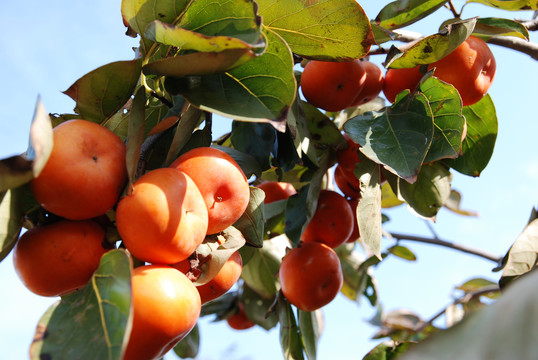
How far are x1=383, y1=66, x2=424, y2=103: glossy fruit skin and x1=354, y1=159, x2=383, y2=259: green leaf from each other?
29 centimetres

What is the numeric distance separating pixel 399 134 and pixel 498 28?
0.56m

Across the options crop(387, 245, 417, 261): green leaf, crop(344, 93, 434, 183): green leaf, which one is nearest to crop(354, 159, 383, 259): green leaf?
crop(344, 93, 434, 183): green leaf

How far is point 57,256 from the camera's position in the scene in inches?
37.8

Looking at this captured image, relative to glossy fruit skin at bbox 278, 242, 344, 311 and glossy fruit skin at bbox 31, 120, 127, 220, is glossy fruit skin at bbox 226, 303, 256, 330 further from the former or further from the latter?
glossy fruit skin at bbox 31, 120, 127, 220

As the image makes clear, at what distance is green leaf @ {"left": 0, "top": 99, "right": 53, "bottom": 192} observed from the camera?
2.71 feet

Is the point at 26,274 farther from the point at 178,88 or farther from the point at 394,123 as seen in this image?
the point at 394,123

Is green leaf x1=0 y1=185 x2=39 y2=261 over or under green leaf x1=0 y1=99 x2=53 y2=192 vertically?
under

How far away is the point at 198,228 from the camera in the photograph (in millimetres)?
987

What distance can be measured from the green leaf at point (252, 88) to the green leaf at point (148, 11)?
14 cm

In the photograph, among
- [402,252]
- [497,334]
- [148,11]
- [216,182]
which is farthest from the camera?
[402,252]

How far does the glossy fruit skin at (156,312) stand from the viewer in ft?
2.90

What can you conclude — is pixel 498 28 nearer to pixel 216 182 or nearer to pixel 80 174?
pixel 216 182

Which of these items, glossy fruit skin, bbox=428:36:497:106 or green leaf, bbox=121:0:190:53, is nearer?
green leaf, bbox=121:0:190:53

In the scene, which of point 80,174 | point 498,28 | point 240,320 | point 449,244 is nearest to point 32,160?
point 80,174
